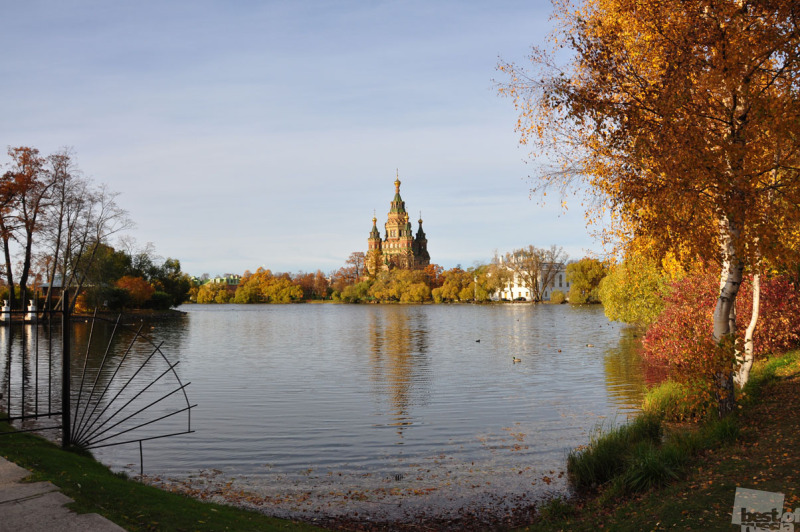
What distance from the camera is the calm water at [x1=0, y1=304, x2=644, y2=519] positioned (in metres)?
8.77

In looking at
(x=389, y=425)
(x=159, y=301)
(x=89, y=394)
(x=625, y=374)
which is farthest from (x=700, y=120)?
(x=159, y=301)

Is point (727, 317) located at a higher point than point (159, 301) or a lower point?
higher

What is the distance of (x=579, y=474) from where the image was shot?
8.83 meters

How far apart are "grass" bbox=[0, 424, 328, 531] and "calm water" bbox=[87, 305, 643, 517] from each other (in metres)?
1.50

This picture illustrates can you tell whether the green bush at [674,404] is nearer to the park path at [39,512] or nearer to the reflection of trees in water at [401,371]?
the reflection of trees in water at [401,371]

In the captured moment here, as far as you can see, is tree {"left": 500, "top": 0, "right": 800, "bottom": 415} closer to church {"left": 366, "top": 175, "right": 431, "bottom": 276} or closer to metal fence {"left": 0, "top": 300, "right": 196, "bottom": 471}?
metal fence {"left": 0, "top": 300, "right": 196, "bottom": 471}

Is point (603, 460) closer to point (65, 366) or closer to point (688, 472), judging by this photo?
point (688, 472)

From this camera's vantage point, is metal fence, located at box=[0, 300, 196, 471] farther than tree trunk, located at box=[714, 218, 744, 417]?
Yes

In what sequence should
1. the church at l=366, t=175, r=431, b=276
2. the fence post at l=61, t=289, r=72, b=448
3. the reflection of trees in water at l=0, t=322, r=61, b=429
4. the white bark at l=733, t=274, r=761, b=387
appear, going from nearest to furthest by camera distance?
the fence post at l=61, t=289, r=72, b=448 → the reflection of trees in water at l=0, t=322, r=61, b=429 → the white bark at l=733, t=274, r=761, b=387 → the church at l=366, t=175, r=431, b=276

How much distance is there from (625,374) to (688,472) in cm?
1337

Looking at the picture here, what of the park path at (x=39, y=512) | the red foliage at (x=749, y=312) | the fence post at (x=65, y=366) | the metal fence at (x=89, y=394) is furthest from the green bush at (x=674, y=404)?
the fence post at (x=65, y=366)

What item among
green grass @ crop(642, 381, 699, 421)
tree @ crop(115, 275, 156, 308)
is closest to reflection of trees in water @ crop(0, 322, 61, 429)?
green grass @ crop(642, 381, 699, 421)

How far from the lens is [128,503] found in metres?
6.05

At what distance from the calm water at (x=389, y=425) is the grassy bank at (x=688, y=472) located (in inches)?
38.5
